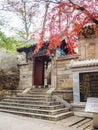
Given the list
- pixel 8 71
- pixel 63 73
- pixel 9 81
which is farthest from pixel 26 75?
pixel 63 73

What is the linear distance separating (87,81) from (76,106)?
5.67 ft

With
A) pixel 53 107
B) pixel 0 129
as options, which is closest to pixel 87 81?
pixel 53 107

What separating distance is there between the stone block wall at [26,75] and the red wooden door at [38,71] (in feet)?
1.89

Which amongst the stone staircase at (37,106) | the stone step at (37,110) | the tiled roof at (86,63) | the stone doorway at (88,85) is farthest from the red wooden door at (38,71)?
the stone doorway at (88,85)

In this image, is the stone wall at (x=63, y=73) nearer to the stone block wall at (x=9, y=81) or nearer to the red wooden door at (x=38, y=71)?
the red wooden door at (x=38, y=71)

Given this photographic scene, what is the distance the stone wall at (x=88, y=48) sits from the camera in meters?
15.3

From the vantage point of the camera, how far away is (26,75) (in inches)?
674

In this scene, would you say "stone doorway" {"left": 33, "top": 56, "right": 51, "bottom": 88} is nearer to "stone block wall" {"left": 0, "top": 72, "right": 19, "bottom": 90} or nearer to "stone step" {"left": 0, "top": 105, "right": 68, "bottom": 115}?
"stone block wall" {"left": 0, "top": 72, "right": 19, "bottom": 90}

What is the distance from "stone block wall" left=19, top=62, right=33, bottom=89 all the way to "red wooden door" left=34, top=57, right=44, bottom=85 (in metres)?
0.58

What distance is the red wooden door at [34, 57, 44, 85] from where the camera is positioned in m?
17.3

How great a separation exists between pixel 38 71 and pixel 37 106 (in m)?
6.06

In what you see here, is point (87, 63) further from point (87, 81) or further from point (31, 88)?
point (31, 88)

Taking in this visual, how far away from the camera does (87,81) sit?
12.0 metres

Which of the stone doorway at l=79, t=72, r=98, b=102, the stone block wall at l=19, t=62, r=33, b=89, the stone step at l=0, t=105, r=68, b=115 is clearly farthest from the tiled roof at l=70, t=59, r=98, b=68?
the stone block wall at l=19, t=62, r=33, b=89
